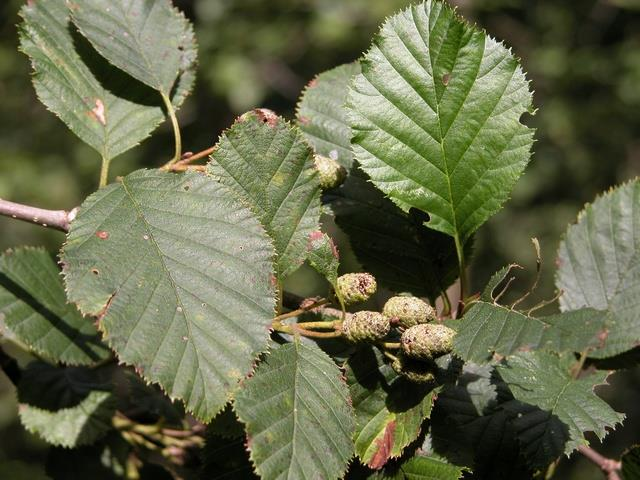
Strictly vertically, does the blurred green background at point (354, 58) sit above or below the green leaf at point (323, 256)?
below

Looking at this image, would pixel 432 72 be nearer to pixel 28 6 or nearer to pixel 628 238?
pixel 628 238

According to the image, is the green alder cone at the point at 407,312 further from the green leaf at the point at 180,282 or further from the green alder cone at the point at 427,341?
the green leaf at the point at 180,282

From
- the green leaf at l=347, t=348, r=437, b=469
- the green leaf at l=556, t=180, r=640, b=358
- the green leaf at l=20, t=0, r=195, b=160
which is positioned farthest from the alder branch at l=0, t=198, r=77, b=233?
the green leaf at l=556, t=180, r=640, b=358

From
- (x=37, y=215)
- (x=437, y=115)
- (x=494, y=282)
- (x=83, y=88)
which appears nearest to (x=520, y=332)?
(x=494, y=282)

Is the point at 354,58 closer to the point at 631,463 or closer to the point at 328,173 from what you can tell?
the point at 328,173

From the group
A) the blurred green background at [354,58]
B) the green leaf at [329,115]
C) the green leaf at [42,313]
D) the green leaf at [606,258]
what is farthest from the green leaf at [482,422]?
the blurred green background at [354,58]

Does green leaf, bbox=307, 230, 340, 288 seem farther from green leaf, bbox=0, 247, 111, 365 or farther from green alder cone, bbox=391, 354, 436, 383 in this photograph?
green leaf, bbox=0, 247, 111, 365
